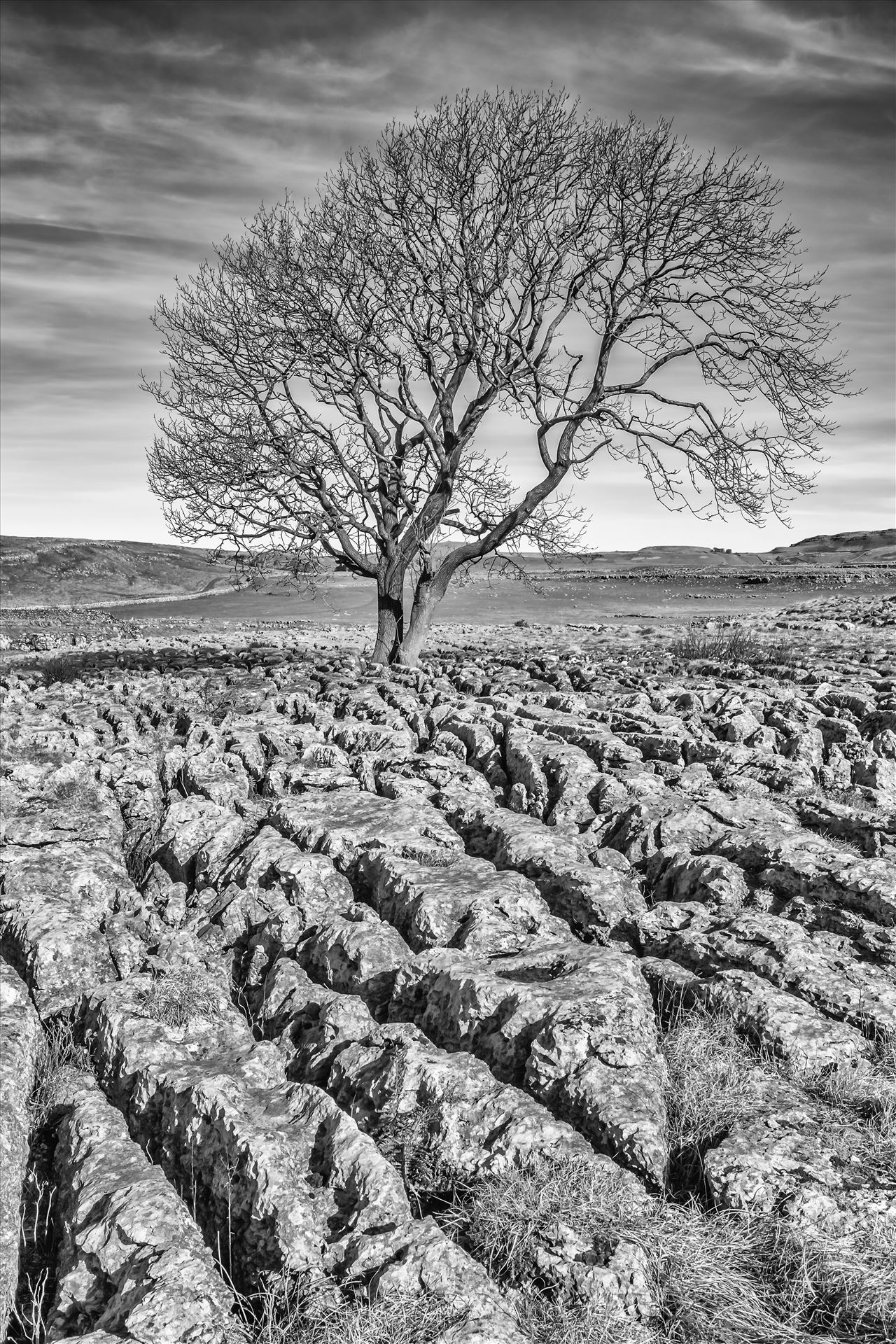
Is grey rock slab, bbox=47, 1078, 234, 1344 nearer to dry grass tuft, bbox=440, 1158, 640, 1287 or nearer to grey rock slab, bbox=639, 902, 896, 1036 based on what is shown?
dry grass tuft, bbox=440, 1158, 640, 1287

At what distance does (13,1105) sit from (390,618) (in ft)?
44.3

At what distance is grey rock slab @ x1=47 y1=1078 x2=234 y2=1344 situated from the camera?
3.60 metres

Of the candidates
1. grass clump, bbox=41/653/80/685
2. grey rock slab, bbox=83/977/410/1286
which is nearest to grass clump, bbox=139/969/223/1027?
grey rock slab, bbox=83/977/410/1286

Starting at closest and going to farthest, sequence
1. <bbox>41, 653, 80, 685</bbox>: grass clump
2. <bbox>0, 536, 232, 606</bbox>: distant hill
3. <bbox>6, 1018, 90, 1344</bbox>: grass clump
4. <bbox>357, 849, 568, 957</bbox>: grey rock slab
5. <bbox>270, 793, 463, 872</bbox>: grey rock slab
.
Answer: <bbox>6, 1018, 90, 1344</bbox>: grass clump
<bbox>357, 849, 568, 957</bbox>: grey rock slab
<bbox>270, 793, 463, 872</bbox>: grey rock slab
<bbox>41, 653, 80, 685</bbox>: grass clump
<bbox>0, 536, 232, 606</bbox>: distant hill

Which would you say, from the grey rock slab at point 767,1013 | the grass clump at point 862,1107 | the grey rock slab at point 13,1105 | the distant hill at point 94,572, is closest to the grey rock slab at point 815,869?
the grey rock slab at point 767,1013

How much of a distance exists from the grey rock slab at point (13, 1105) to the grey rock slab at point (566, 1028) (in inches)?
83.8

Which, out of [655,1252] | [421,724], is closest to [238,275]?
[421,724]

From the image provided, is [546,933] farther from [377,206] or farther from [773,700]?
[377,206]

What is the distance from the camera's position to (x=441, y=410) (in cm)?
1669

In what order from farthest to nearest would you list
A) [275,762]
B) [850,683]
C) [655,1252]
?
[850,683]
[275,762]
[655,1252]

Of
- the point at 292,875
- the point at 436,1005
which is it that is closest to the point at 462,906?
the point at 436,1005

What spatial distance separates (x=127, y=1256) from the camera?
3.95m

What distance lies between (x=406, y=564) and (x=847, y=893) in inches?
460

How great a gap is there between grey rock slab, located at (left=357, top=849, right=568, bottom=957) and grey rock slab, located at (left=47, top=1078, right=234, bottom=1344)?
2.38 m
